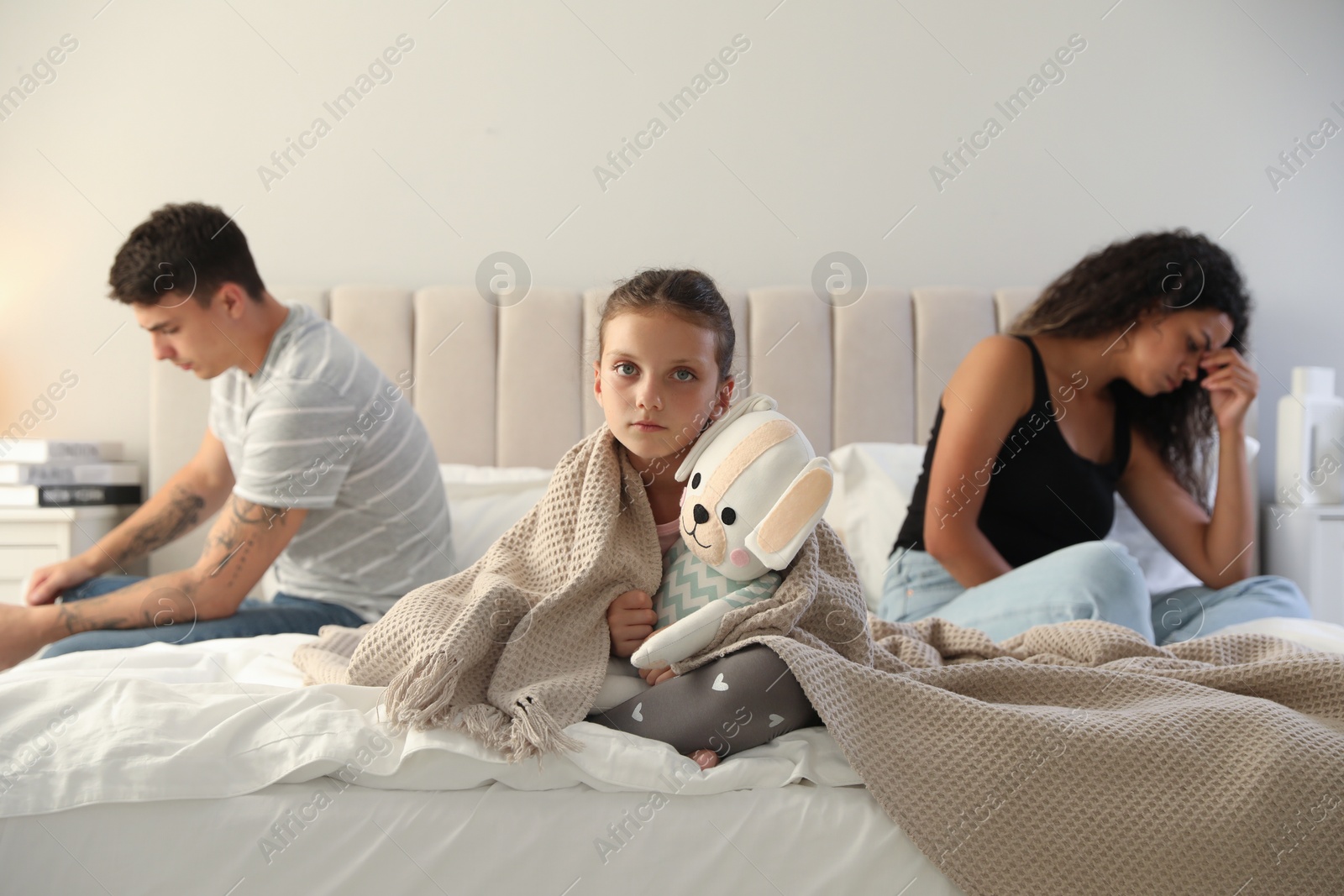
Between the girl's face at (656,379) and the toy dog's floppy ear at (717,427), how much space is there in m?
0.02

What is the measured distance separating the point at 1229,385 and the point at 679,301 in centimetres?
116

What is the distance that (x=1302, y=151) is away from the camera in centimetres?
229

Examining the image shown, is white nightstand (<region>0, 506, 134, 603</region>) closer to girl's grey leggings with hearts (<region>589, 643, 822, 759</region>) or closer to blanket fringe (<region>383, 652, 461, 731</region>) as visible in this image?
blanket fringe (<region>383, 652, 461, 731</region>)

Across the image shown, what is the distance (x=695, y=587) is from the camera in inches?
36.7

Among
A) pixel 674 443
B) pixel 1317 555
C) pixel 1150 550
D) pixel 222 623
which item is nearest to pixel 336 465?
pixel 222 623

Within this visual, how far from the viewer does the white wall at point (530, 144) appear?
2186 mm

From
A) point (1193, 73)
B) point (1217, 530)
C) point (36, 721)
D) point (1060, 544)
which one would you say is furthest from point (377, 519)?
point (1193, 73)

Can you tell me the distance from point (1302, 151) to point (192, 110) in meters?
2.77

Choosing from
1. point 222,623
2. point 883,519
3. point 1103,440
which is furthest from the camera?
A: point 883,519

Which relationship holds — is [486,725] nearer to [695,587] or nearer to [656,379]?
[695,587]

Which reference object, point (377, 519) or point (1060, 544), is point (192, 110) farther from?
point (1060, 544)

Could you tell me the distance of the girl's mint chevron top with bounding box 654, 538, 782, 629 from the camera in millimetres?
884

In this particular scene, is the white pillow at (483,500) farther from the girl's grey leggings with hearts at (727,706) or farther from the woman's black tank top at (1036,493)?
the girl's grey leggings with hearts at (727,706)

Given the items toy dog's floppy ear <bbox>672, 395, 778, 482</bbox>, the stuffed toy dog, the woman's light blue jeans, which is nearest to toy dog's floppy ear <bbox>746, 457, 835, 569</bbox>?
the stuffed toy dog
